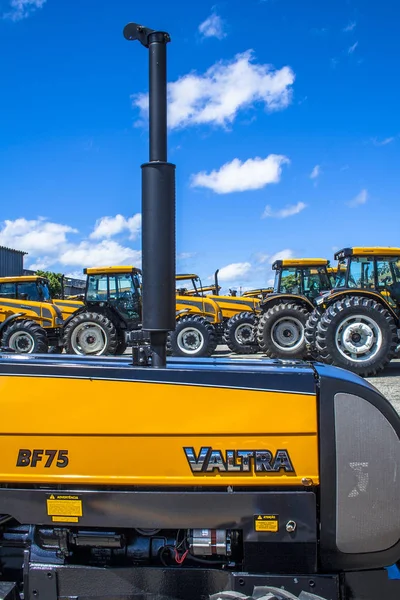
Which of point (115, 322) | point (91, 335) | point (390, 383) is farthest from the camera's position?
point (115, 322)

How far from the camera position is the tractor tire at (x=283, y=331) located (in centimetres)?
1133

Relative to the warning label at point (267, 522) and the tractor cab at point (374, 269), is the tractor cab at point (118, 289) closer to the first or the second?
the tractor cab at point (374, 269)

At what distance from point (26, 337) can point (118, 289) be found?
239cm

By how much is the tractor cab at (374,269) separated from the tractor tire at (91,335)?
17.4 feet

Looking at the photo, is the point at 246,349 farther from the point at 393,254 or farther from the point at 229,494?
the point at 229,494

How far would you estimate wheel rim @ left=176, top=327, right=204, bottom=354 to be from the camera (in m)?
12.7

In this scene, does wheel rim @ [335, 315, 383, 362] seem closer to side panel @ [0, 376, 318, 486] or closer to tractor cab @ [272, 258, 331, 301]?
tractor cab @ [272, 258, 331, 301]

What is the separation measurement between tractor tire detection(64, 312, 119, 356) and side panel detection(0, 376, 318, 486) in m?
10.4

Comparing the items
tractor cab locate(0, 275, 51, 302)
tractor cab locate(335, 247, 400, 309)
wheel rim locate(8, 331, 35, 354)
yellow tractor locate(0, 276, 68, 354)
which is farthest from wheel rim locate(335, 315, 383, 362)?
tractor cab locate(0, 275, 51, 302)

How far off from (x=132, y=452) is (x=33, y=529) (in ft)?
1.71

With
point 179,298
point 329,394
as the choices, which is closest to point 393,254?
point 179,298

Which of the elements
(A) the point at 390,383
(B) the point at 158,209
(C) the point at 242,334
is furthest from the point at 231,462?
(C) the point at 242,334

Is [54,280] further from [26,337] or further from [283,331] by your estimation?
[283,331]

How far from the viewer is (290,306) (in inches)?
452
